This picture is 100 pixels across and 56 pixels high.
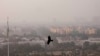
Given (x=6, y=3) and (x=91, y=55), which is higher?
(x=6, y=3)

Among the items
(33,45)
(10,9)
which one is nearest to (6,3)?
(10,9)

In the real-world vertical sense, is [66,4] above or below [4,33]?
above

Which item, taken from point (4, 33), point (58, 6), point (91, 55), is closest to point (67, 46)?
point (91, 55)

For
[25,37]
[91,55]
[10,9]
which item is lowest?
[91,55]

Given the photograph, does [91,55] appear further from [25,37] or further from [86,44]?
[25,37]

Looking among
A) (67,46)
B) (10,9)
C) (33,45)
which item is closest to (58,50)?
(67,46)

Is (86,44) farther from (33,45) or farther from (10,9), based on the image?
(10,9)

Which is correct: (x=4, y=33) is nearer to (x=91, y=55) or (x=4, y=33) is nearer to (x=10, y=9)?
(x=10, y=9)
